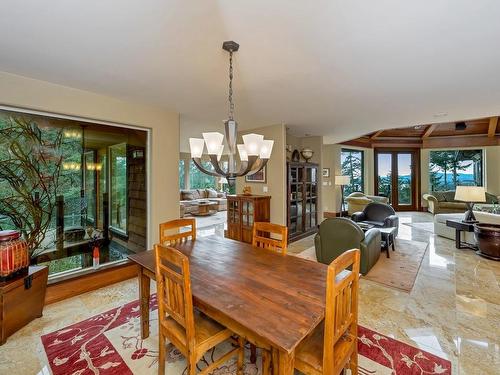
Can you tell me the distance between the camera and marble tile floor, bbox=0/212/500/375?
1864 millimetres

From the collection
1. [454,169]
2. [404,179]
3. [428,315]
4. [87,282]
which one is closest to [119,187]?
[87,282]

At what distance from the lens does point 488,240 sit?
3881mm

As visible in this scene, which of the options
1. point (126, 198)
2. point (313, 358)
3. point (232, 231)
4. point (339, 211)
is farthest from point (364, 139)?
point (313, 358)

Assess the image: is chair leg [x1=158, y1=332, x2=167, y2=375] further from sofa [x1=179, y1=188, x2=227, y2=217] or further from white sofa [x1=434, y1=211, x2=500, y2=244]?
sofa [x1=179, y1=188, x2=227, y2=217]

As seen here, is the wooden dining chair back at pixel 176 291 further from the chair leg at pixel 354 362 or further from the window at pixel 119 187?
the window at pixel 119 187

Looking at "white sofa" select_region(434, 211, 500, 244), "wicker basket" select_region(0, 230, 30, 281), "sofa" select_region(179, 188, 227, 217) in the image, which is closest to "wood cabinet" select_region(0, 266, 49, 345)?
"wicker basket" select_region(0, 230, 30, 281)

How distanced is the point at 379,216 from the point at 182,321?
500cm

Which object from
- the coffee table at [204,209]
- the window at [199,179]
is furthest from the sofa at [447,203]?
the window at [199,179]

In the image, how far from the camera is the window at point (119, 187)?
347 cm

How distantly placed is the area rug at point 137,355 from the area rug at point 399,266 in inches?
49.2

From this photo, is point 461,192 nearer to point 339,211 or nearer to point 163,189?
point 339,211

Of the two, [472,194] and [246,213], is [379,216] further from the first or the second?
[246,213]

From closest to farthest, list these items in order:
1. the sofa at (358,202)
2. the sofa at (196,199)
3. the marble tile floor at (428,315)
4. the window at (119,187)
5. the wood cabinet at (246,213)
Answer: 1. the marble tile floor at (428,315)
2. the window at (119,187)
3. the wood cabinet at (246,213)
4. the sofa at (358,202)
5. the sofa at (196,199)

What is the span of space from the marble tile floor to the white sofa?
0.99m
